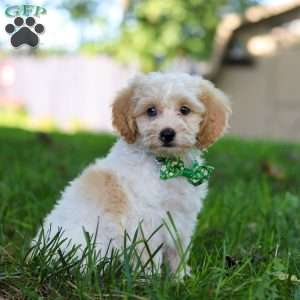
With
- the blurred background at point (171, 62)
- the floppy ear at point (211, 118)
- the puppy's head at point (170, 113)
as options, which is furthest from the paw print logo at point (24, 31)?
the blurred background at point (171, 62)

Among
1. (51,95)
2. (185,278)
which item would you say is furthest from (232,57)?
(185,278)

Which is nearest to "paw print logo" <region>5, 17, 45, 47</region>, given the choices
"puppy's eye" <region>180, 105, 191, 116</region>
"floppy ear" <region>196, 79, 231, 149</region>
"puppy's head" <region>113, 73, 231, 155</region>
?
"puppy's head" <region>113, 73, 231, 155</region>

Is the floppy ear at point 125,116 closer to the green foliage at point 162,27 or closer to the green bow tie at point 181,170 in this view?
the green bow tie at point 181,170

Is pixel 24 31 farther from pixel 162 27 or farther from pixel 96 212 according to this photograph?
pixel 162 27

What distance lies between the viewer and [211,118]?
3.82m

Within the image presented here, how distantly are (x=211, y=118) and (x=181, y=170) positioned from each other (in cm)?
36

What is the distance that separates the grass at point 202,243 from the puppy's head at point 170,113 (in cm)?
65

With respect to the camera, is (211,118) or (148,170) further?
(211,118)

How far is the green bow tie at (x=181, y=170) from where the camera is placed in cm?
368

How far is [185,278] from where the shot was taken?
3029 mm

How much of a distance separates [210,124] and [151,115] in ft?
1.16

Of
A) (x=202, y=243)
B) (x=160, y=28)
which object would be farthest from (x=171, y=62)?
(x=202, y=243)

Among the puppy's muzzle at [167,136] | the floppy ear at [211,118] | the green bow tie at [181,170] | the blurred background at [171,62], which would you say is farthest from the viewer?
the blurred background at [171,62]

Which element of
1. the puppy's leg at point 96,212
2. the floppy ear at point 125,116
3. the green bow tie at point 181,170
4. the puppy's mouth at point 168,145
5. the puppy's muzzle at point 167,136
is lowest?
the puppy's leg at point 96,212
